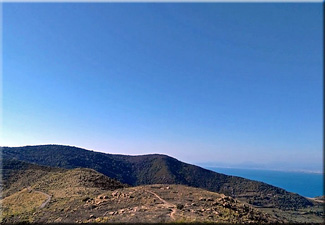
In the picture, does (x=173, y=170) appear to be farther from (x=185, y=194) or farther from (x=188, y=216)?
(x=188, y=216)

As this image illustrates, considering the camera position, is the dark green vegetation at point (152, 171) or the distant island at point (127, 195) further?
the dark green vegetation at point (152, 171)

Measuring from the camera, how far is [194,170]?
124m

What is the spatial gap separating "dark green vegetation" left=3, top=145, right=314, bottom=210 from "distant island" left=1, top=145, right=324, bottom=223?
38 centimetres

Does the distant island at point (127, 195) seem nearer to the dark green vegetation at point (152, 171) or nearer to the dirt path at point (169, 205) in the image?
the dirt path at point (169, 205)

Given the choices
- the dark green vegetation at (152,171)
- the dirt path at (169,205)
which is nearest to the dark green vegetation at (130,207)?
the dirt path at (169,205)

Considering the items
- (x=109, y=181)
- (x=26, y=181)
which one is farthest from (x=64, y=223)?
Answer: (x=26, y=181)

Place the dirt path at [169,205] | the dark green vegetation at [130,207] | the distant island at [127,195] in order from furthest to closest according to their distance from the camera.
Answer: the distant island at [127,195] → the dark green vegetation at [130,207] → the dirt path at [169,205]

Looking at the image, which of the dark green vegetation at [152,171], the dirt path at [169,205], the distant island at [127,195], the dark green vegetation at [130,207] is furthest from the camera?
the dark green vegetation at [152,171]

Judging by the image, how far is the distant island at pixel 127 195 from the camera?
23141 mm

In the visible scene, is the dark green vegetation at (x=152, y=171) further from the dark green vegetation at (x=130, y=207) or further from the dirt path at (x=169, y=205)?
the dirt path at (x=169, y=205)

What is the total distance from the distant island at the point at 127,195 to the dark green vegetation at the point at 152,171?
1.23 feet

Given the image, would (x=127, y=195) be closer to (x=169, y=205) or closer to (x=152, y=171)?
(x=169, y=205)

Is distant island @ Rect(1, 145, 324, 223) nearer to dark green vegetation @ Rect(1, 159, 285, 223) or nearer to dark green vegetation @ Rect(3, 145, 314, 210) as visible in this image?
dark green vegetation @ Rect(1, 159, 285, 223)

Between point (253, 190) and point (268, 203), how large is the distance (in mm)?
16029
